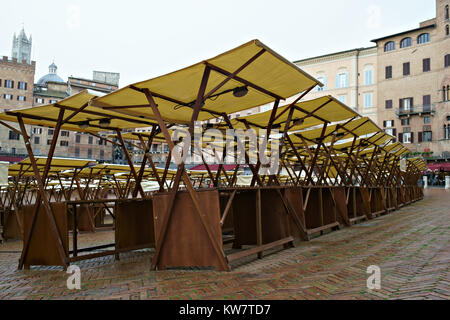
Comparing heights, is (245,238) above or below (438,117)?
below

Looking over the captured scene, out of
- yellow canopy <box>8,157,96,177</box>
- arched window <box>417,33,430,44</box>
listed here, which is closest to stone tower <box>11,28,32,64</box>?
arched window <box>417,33,430,44</box>

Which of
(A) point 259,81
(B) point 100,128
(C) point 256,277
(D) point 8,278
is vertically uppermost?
(A) point 259,81

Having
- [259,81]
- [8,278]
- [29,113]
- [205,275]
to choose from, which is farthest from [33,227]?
[259,81]

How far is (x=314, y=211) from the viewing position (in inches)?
353

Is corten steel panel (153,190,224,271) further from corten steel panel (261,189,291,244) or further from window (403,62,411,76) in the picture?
window (403,62,411,76)

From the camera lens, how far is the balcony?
4516 cm

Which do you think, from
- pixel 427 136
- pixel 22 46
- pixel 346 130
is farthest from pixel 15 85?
pixel 22 46

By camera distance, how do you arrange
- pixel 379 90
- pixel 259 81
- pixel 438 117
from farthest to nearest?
pixel 379 90, pixel 438 117, pixel 259 81

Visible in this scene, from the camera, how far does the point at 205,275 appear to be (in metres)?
4.92

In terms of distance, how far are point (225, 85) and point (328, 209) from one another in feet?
16.3

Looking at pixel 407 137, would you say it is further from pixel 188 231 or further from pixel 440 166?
pixel 188 231
